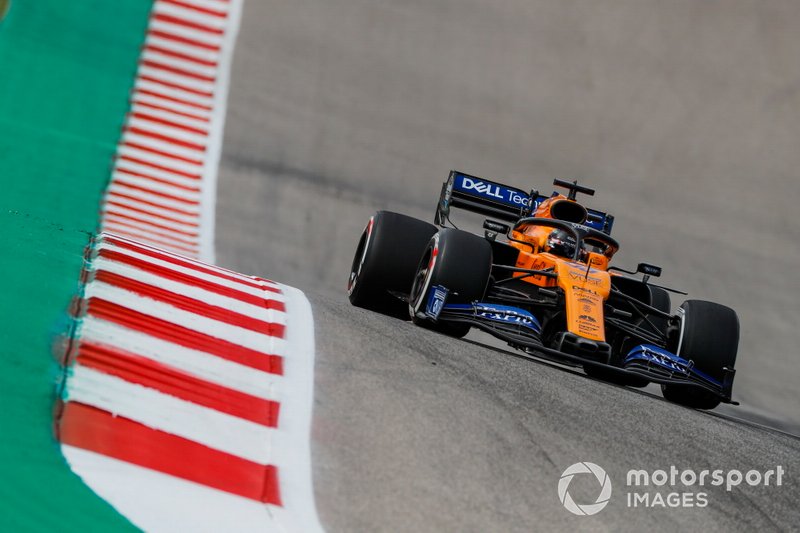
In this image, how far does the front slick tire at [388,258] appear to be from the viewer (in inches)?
299

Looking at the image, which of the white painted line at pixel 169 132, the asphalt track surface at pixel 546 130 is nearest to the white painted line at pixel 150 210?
the asphalt track surface at pixel 546 130

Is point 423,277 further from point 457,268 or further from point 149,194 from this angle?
point 149,194

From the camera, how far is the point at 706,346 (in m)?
6.86

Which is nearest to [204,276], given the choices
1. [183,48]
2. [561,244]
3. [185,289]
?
[185,289]

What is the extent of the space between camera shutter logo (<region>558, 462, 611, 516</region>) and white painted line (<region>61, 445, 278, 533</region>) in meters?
1.02

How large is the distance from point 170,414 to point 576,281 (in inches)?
139

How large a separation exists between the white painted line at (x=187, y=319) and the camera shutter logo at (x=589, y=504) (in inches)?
60.5

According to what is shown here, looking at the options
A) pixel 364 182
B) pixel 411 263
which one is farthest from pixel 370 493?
pixel 364 182

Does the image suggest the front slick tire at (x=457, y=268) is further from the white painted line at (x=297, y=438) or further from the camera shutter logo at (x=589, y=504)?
the camera shutter logo at (x=589, y=504)

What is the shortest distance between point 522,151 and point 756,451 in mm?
6022

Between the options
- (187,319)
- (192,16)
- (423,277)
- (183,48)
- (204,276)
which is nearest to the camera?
(187,319)

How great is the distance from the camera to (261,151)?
10672 millimetres

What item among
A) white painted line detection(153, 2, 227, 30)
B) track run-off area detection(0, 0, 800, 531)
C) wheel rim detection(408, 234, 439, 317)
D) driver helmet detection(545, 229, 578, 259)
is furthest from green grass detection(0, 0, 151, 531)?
driver helmet detection(545, 229, 578, 259)

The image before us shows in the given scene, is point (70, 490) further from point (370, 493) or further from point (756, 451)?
point (756, 451)
